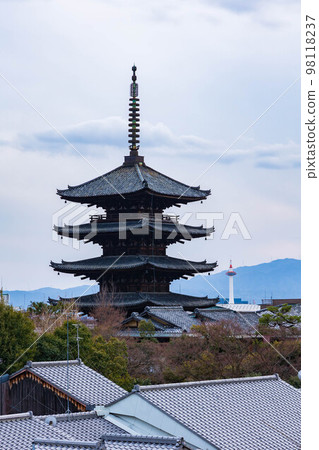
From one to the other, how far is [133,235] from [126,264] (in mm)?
2342

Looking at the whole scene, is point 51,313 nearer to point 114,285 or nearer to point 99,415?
point 114,285

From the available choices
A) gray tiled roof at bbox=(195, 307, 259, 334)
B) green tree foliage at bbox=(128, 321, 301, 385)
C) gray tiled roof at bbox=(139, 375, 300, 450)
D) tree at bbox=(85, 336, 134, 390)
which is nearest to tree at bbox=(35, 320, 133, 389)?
tree at bbox=(85, 336, 134, 390)

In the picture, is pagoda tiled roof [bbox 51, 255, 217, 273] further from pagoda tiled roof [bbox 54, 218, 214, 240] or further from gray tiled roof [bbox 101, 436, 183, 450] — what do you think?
gray tiled roof [bbox 101, 436, 183, 450]

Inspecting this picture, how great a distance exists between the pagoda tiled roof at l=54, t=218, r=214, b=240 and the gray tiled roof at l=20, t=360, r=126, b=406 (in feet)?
82.8

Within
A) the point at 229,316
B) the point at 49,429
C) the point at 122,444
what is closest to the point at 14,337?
the point at 49,429

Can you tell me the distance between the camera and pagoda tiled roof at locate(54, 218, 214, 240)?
50531mm

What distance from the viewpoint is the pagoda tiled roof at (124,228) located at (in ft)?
166

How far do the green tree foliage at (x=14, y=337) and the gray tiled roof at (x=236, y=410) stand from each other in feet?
34.0

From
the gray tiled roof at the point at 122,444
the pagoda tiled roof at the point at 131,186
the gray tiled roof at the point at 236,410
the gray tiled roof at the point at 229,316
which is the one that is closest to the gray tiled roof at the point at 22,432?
the gray tiled roof at the point at 122,444

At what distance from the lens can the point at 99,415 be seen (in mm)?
21234

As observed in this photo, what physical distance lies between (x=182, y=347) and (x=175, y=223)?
1811 centimetres

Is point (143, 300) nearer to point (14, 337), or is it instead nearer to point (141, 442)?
point (14, 337)

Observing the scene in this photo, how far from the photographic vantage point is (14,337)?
102 feet

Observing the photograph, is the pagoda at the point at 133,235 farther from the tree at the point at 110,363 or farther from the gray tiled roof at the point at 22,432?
the gray tiled roof at the point at 22,432
